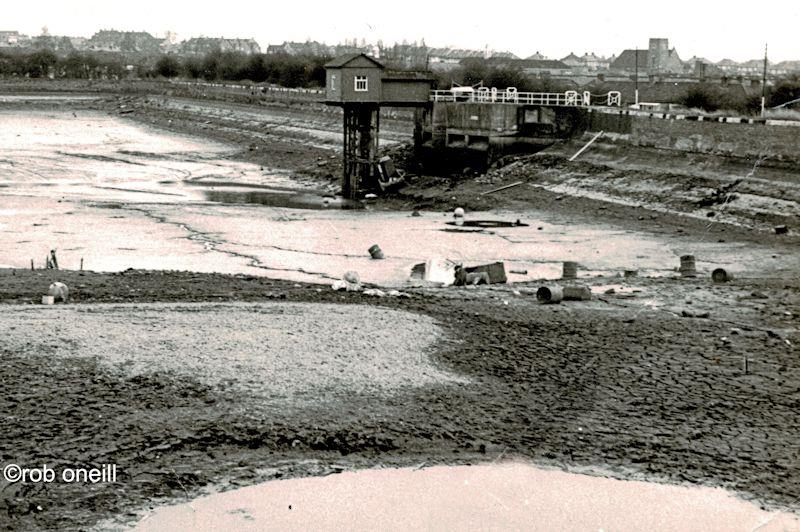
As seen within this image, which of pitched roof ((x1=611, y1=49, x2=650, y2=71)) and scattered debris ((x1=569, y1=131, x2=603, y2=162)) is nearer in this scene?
scattered debris ((x1=569, y1=131, x2=603, y2=162))

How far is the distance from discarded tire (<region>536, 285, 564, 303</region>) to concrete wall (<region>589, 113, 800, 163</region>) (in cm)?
1836

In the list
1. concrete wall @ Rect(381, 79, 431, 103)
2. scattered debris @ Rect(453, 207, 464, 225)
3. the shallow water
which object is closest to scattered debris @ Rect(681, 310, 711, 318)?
the shallow water

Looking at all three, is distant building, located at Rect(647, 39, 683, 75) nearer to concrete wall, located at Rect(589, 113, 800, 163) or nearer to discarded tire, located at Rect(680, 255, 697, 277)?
concrete wall, located at Rect(589, 113, 800, 163)

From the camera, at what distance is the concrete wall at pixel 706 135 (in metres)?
35.4

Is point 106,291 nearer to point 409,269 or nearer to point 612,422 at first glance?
point 409,269

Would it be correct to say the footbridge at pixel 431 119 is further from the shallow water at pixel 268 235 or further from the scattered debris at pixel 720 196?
the scattered debris at pixel 720 196

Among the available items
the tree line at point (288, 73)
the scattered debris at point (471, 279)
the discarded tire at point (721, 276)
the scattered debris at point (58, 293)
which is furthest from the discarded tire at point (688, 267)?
the tree line at point (288, 73)

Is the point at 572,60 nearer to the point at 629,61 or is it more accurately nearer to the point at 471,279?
the point at 629,61

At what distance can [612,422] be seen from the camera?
12945mm

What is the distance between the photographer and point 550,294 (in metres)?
19.0

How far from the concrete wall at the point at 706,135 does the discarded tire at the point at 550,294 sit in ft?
60.2

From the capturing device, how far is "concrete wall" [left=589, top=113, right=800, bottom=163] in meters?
35.4

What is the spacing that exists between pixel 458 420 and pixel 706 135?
28.8 metres

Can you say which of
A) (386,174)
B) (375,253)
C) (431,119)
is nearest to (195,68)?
(431,119)
